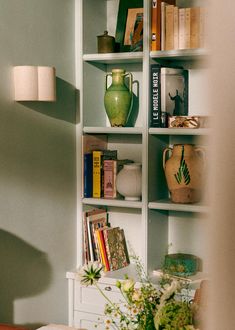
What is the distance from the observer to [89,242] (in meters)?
3.22

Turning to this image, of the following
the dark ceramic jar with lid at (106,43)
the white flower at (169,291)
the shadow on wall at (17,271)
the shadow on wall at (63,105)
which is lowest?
the shadow on wall at (17,271)

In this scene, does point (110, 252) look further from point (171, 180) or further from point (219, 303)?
point (219, 303)

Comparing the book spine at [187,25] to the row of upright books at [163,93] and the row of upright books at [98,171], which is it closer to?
the row of upright books at [163,93]

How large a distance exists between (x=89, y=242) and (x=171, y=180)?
60 cm

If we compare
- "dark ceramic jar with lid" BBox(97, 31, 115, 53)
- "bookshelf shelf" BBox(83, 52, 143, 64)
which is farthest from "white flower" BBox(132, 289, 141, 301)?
"dark ceramic jar with lid" BBox(97, 31, 115, 53)

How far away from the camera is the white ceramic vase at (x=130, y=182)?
10.2 feet

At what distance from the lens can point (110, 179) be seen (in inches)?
126

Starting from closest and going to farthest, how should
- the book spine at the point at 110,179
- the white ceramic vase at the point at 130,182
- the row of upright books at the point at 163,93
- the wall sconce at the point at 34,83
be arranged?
the wall sconce at the point at 34,83 → the row of upright books at the point at 163,93 → the white ceramic vase at the point at 130,182 → the book spine at the point at 110,179

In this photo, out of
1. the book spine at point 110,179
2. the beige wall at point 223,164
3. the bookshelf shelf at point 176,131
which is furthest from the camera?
the book spine at point 110,179

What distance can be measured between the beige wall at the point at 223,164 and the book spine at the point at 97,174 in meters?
3.09

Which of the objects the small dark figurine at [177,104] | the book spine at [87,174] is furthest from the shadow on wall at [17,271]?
the small dark figurine at [177,104]

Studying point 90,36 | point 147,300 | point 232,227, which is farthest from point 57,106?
point 232,227

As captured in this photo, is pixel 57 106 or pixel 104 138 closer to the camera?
pixel 57 106

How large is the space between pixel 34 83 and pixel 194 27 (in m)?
0.86
